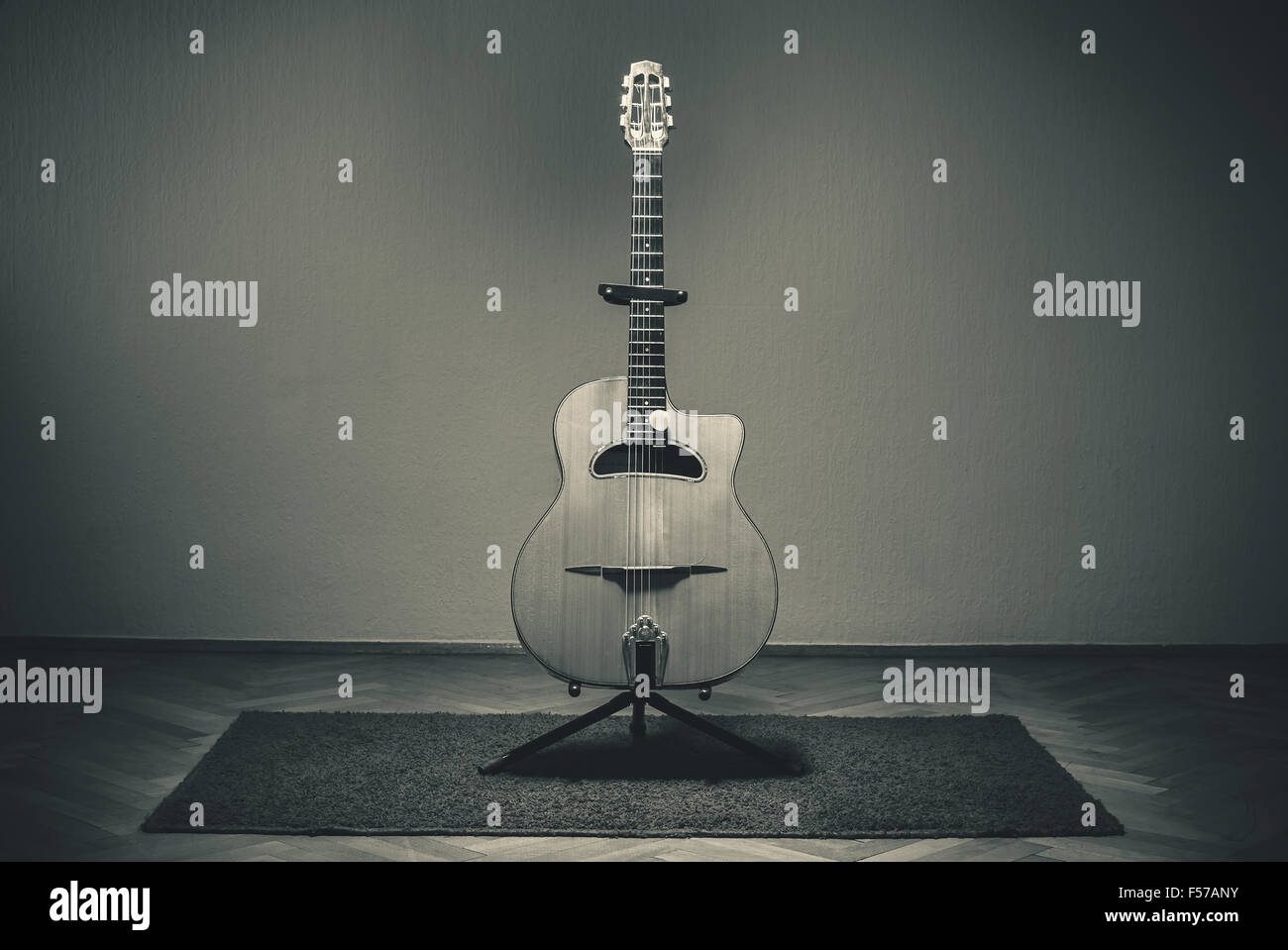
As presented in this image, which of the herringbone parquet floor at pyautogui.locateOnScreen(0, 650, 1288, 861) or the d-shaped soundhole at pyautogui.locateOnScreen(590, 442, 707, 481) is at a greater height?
the d-shaped soundhole at pyautogui.locateOnScreen(590, 442, 707, 481)

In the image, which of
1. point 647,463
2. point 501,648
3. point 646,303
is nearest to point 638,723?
point 647,463

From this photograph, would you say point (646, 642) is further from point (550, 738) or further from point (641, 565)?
point (550, 738)

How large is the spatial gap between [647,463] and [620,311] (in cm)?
139

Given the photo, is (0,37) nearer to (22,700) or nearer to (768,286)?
(22,700)

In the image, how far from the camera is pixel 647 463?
2656 millimetres

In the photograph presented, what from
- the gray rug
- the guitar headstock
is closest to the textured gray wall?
the gray rug

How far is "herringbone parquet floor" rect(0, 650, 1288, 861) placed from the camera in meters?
2.24

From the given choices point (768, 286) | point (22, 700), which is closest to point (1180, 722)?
point (768, 286)

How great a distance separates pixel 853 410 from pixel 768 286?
526 millimetres

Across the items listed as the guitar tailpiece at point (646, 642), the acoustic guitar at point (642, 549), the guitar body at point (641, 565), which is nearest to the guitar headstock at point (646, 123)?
the acoustic guitar at point (642, 549)

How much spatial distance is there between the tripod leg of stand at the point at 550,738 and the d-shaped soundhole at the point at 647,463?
520 mm

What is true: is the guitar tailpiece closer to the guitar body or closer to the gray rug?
the guitar body

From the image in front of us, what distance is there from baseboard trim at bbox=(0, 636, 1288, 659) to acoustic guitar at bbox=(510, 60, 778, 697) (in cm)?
140

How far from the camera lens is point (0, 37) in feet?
12.9
